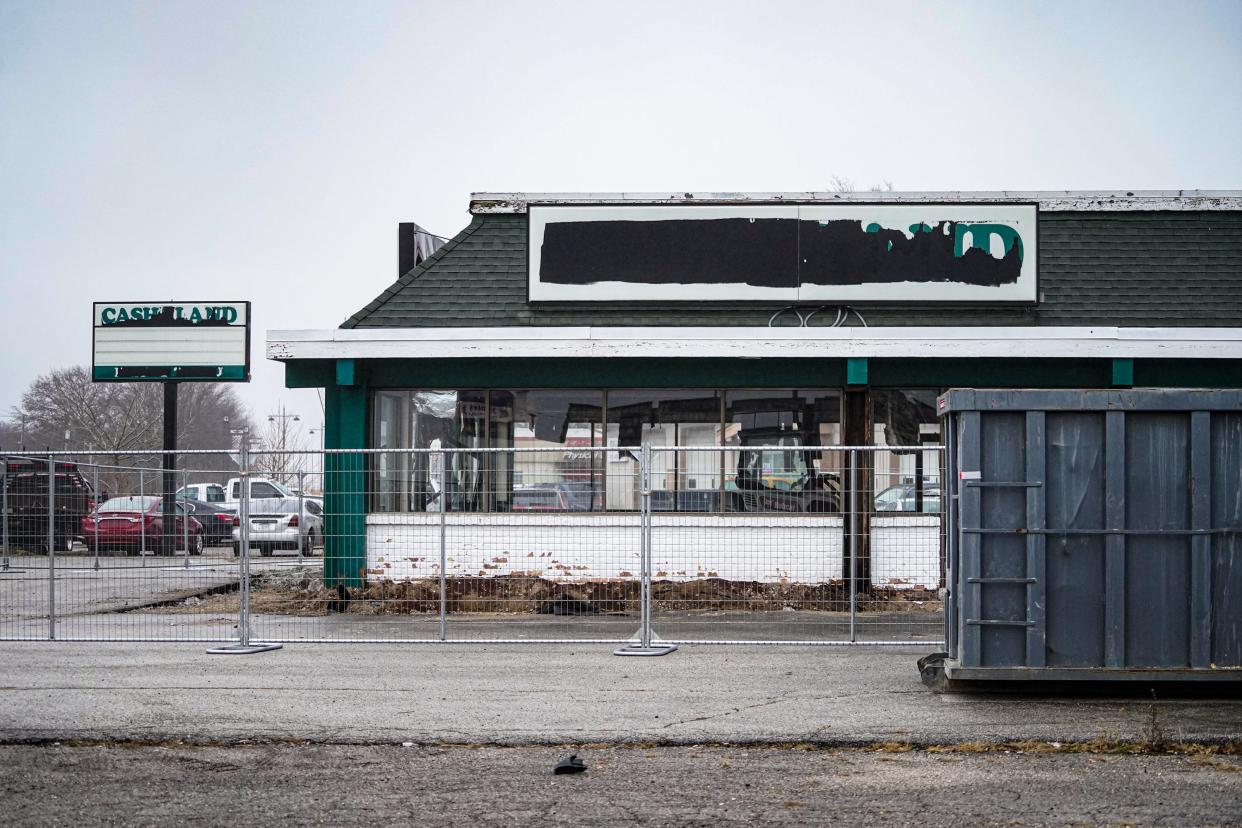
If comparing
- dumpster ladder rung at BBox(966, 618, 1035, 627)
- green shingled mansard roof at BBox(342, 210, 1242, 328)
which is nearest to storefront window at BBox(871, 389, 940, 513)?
green shingled mansard roof at BBox(342, 210, 1242, 328)

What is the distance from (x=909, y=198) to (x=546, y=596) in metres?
7.25

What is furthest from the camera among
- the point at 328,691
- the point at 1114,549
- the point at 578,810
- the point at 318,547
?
the point at 318,547

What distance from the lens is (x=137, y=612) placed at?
15.0 meters

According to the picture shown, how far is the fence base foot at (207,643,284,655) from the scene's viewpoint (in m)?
11.8

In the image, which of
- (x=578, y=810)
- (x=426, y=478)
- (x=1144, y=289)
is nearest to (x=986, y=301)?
(x=1144, y=289)

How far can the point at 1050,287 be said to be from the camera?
1705 cm

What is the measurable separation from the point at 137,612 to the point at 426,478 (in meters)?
3.65

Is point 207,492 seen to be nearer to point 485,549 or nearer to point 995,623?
point 485,549

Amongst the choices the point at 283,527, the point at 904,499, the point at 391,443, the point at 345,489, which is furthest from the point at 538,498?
the point at 904,499

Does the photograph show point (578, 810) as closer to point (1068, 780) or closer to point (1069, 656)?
point (1068, 780)

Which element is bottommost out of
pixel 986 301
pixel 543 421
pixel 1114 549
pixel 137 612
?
pixel 137 612

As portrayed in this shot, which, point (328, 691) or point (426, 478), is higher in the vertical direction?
point (426, 478)

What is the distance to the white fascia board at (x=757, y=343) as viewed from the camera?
15.6m

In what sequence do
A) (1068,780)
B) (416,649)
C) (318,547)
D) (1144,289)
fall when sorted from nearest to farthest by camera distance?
(1068,780), (416,649), (318,547), (1144,289)
